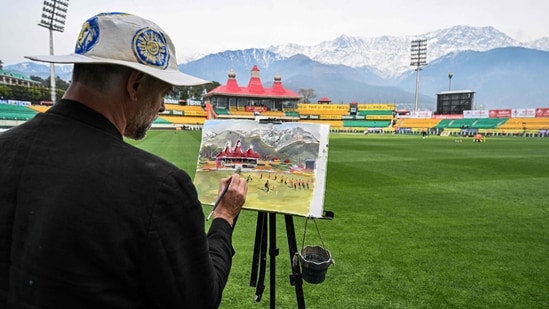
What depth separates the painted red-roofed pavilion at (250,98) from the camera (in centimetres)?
5656

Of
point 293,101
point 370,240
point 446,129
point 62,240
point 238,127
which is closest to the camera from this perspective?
point 62,240

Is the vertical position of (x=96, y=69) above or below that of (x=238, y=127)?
above

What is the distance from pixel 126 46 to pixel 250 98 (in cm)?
5773

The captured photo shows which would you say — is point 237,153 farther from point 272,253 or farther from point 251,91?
point 251,91

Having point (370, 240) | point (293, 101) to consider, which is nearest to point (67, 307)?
point (370, 240)

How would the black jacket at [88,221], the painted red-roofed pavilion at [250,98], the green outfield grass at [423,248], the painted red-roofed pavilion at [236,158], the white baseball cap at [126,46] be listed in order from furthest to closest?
the painted red-roofed pavilion at [250,98] < the green outfield grass at [423,248] < the painted red-roofed pavilion at [236,158] < the white baseball cap at [126,46] < the black jacket at [88,221]

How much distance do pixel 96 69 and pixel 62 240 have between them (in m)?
0.52

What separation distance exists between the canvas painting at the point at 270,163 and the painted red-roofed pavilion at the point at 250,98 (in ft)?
174

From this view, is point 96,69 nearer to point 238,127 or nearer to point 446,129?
point 238,127

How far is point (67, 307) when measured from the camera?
903 mm

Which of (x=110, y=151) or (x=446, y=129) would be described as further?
(x=446, y=129)

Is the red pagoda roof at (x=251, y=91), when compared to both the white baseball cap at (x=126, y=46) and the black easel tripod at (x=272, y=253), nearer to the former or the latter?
the black easel tripod at (x=272, y=253)

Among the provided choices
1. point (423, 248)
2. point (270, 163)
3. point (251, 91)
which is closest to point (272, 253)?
point (270, 163)

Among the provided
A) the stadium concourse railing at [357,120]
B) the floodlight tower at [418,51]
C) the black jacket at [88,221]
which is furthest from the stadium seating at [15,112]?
the floodlight tower at [418,51]
